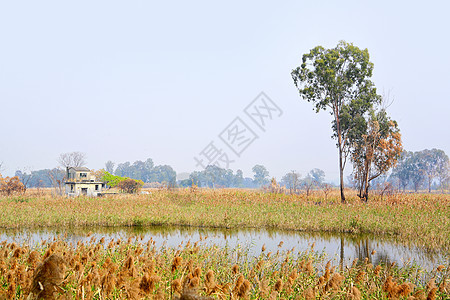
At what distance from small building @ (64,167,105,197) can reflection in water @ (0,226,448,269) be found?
25.7 meters

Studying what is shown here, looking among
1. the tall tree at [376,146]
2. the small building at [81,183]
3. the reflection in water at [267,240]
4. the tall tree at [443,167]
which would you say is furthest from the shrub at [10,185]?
the tall tree at [443,167]

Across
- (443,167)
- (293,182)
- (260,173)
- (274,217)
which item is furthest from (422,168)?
(274,217)

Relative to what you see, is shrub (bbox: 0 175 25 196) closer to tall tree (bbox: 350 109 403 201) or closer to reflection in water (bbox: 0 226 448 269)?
reflection in water (bbox: 0 226 448 269)

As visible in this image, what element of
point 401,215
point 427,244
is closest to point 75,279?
point 427,244

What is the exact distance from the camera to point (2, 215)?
54.2 ft

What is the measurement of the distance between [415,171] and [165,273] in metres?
95.3

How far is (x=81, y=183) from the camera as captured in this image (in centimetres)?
3953

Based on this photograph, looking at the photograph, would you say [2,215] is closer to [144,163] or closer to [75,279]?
[75,279]

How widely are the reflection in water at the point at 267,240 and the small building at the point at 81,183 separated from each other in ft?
84.2

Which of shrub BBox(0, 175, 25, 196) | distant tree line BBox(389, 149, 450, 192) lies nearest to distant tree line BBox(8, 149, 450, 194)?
distant tree line BBox(389, 149, 450, 192)

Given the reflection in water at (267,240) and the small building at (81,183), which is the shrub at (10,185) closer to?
the small building at (81,183)

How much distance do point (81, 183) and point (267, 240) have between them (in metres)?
32.0

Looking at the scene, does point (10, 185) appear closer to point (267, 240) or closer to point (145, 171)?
point (267, 240)

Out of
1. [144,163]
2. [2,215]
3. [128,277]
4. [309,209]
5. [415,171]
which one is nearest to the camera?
[128,277]
